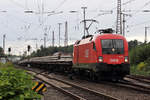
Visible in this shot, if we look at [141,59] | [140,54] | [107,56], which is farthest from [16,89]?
[141,59]

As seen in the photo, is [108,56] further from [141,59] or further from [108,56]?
[141,59]

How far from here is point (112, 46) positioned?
17.0 m

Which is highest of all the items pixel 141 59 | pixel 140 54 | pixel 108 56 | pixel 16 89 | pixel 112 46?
pixel 112 46

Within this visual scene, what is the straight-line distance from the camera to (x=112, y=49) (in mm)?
16938

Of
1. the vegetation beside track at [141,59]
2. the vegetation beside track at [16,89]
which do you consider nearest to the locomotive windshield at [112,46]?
the vegetation beside track at [141,59]

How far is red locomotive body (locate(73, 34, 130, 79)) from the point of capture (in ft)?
54.0

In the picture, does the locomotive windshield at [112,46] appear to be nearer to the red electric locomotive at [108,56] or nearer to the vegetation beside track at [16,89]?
the red electric locomotive at [108,56]

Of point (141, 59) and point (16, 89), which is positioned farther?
point (141, 59)

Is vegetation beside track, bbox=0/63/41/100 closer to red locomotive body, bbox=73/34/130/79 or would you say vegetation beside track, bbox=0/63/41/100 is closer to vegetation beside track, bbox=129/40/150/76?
red locomotive body, bbox=73/34/130/79

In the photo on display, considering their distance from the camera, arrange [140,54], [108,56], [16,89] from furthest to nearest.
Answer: [140,54], [108,56], [16,89]

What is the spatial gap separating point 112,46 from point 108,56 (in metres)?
0.76

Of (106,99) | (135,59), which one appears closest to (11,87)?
(106,99)

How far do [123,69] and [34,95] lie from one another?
11730 millimetres

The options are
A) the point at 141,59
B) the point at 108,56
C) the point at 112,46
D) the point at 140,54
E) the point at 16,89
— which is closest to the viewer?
the point at 16,89
